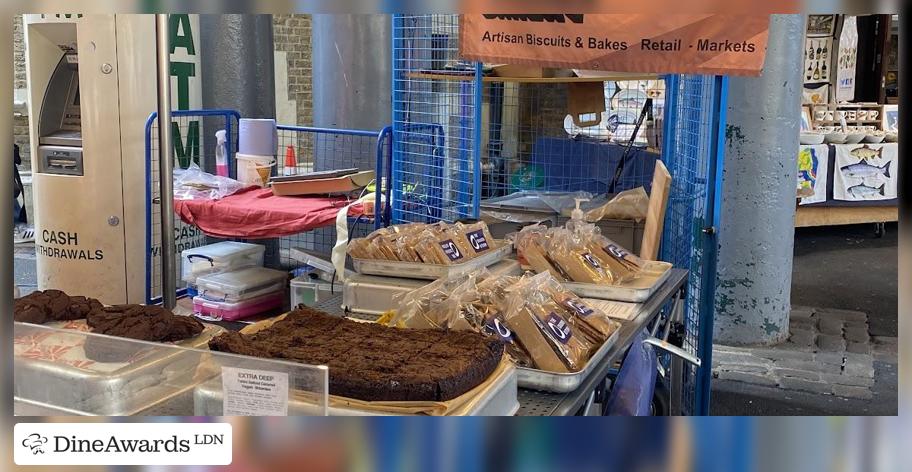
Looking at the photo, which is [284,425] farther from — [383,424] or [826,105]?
[826,105]

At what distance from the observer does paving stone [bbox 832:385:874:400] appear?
4.56 m

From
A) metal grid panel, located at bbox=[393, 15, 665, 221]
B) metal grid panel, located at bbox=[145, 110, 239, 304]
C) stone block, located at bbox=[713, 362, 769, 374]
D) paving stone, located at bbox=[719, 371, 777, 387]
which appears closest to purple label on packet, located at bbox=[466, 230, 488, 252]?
metal grid panel, located at bbox=[393, 15, 665, 221]

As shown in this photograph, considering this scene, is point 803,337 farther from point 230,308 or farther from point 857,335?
point 230,308

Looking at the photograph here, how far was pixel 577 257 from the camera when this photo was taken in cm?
285

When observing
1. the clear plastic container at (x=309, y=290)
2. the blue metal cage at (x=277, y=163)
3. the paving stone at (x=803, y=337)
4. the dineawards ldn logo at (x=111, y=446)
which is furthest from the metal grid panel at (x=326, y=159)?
the dineawards ldn logo at (x=111, y=446)

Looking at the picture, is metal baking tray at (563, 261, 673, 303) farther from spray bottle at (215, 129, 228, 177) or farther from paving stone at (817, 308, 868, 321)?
paving stone at (817, 308, 868, 321)

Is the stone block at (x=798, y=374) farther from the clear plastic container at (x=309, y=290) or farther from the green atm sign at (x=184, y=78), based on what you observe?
the green atm sign at (x=184, y=78)

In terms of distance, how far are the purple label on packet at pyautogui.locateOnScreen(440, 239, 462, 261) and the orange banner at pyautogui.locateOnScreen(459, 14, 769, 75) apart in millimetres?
803

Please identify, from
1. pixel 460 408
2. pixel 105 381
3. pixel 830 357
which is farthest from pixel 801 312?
pixel 105 381

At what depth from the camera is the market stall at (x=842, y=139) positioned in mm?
8547

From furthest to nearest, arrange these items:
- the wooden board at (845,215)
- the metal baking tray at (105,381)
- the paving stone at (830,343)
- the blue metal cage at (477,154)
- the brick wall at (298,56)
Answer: the brick wall at (298,56) → the wooden board at (845,215) → the paving stone at (830,343) → the blue metal cage at (477,154) → the metal baking tray at (105,381)

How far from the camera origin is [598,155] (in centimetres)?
610

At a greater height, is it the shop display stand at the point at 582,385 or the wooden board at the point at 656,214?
the wooden board at the point at 656,214

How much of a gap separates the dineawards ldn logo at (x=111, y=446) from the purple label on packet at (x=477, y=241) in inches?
71.7
